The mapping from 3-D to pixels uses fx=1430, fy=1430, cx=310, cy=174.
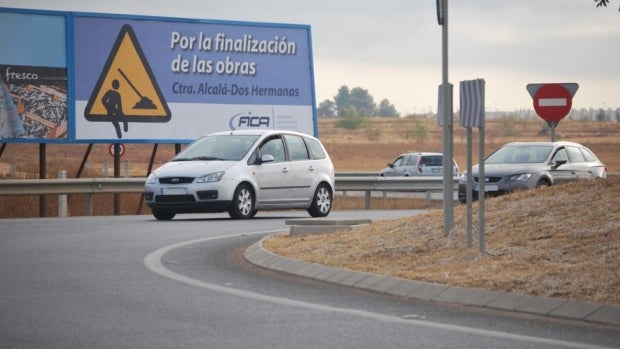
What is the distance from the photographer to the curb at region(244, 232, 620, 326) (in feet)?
35.2

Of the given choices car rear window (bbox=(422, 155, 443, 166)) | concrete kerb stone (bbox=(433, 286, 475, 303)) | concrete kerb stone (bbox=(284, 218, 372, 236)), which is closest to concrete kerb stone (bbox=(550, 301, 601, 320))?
concrete kerb stone (bbox=(433, 286, 475, 303))

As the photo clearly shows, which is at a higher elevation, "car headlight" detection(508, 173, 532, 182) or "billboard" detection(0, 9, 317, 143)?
"billboard" detection(0, 9, 317, 143)

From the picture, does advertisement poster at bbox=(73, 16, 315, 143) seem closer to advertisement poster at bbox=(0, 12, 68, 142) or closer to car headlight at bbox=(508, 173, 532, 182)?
advertisement poster at bbox=(0, 12, 68, 142)

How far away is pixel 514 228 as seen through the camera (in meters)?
15.5

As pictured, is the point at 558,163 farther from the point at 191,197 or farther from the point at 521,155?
the point at 191,197

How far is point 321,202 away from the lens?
27.0 m

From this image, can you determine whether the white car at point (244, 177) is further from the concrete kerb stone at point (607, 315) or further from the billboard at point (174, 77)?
the concrete kerb stone at point (607, 315)

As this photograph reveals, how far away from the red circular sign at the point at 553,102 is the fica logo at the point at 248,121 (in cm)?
1533

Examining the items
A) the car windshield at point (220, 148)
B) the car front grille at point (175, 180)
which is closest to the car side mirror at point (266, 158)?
the car windshield at point (220, 148)

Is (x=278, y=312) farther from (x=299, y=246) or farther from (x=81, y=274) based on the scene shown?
(x=299, y=246)

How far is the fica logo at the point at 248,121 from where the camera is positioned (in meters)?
38.2

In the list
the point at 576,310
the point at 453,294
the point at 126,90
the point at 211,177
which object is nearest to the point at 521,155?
the point at 211,177

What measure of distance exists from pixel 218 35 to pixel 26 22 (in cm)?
611

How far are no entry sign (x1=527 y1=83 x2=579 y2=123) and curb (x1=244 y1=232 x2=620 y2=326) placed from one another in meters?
9.54
